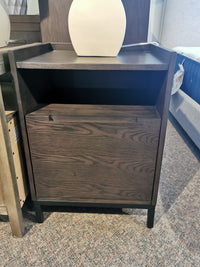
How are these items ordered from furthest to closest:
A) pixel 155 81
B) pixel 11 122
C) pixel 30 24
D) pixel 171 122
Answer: pixel 171 122 → pixel 30 24 → pixel 155 81 → pixel 11 122

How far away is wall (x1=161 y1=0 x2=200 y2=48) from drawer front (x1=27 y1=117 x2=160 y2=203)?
1.82 m

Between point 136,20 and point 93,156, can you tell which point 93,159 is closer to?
point 93,156

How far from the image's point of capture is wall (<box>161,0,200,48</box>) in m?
2.13

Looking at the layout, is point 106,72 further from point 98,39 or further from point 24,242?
point 24,242

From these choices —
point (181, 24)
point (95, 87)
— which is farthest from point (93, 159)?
point (181, 24)

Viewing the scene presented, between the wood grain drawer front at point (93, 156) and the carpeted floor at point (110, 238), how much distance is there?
5.0 inches

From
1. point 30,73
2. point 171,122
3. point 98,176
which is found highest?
point 30,73

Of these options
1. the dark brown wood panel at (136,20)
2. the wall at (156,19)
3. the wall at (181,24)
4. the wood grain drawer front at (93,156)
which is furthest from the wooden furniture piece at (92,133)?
the wall at (156,19)

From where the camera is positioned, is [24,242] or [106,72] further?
[106,72]

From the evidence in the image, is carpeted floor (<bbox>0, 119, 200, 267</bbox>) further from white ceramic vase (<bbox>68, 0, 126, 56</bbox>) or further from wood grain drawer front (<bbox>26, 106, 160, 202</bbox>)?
white ceramic vase (<bbox>68, 0, 126, 56</bbox>)

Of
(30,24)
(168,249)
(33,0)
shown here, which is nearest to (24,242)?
(168,249)

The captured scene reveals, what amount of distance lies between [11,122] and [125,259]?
0.58 meters

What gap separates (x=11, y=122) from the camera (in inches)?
27.9

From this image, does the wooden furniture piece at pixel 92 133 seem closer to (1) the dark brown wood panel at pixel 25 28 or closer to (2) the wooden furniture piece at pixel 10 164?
(2) the wooden furniture piece at pixel 10 164
